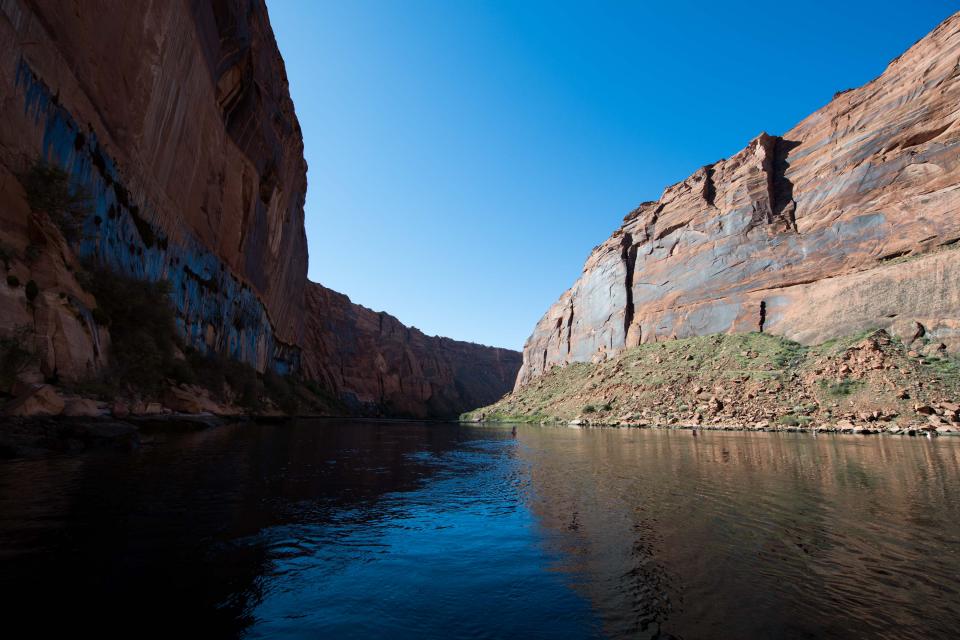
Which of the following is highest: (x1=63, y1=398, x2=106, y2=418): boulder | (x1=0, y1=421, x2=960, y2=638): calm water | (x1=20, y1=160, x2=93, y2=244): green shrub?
(x1=20, y1=160, x2=93, y2=244): green shrub

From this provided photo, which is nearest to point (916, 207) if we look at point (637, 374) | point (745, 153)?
point (745, 153)

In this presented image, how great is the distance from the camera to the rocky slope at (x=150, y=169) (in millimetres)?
14641

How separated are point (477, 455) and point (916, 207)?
41.0 m

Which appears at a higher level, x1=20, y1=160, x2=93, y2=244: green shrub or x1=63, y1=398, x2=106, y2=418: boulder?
x1=20, y1=160, x2=93, y2=244: green shrub

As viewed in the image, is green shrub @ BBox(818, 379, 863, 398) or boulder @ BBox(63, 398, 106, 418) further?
green shrub @ BBox(818, 379, 863, 398)

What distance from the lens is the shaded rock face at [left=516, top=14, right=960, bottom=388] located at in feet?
112

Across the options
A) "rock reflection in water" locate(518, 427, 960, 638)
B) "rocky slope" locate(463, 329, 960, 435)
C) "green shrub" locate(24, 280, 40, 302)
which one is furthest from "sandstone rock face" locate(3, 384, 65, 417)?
"rocky slope" locate(463, 329, 960, 435)

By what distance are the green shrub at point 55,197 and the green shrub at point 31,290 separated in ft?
10.6

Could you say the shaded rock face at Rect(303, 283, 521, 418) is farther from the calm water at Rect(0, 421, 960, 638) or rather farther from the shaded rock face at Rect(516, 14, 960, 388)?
the calm water at Rect(0, 421, 960, 638)

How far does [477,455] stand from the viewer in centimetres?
1848

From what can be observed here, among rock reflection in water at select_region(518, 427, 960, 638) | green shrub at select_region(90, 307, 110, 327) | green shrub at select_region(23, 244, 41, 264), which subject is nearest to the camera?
rock reflection in water at select_region(518, 427, 960, 638)

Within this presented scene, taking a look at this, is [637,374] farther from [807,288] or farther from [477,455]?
[477,455]

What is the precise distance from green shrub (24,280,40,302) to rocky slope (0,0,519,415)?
38mm

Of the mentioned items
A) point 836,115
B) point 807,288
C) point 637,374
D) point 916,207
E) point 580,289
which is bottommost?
point 637,374
